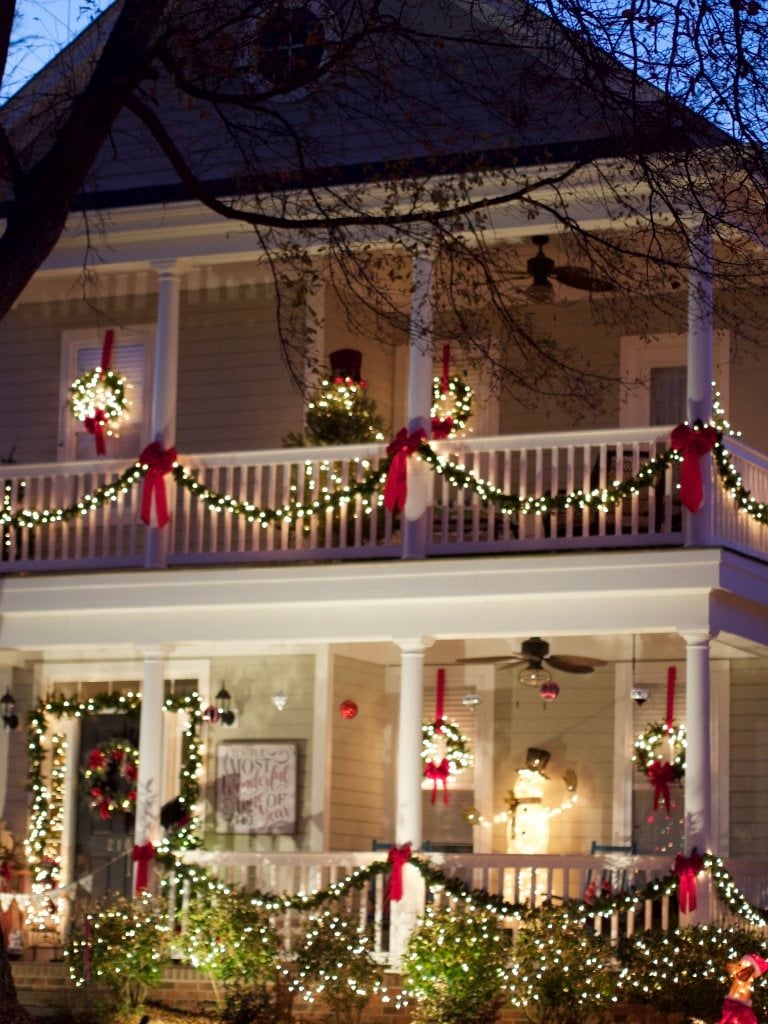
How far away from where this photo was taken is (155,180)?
20469mm

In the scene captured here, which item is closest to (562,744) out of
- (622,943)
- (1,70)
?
(622,943)

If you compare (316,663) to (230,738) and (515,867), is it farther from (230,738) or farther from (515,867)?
(515,867)

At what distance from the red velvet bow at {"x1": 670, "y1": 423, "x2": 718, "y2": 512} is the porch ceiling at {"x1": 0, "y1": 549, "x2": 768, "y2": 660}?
46cm

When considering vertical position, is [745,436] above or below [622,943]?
above

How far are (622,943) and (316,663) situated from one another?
5.43 meters

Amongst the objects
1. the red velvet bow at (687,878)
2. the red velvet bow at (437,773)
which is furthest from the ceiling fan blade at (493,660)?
the red velvet bow at (687,878)

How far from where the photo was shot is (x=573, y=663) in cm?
1838

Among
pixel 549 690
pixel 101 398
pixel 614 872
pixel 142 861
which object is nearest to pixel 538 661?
pixel 549 690

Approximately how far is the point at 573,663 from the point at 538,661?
318mm

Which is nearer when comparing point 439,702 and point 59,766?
point 439,702

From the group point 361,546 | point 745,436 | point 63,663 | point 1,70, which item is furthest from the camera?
point 63,663

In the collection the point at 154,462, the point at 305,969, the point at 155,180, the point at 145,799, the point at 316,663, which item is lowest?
the point at 305,969

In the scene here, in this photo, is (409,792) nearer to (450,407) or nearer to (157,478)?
(157,478)

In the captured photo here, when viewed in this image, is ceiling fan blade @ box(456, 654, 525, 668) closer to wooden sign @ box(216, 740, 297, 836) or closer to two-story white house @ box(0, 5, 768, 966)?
two-story white house @ box(0, 5, 768, 966)
